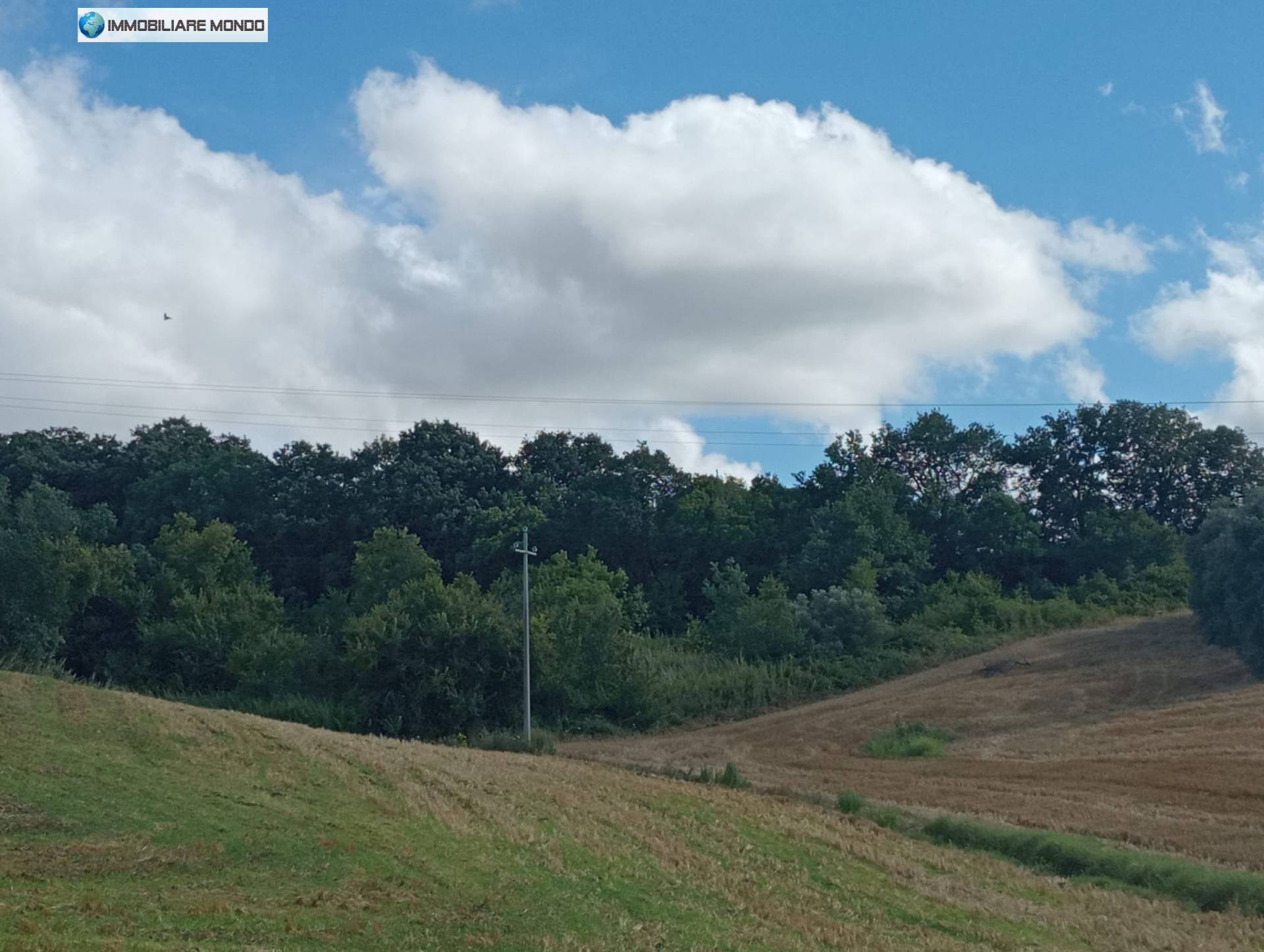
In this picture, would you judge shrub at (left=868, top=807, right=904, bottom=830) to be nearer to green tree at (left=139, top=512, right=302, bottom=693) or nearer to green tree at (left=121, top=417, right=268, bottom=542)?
green tree at (left=139, top=512, right=302, bottom=693)

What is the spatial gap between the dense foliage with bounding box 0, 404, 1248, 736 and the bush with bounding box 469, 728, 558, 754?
6149 mm

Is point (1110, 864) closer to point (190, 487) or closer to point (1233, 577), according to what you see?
point (1233, 577)

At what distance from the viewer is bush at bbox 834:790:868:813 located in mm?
31859

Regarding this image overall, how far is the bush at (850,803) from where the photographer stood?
31.9m

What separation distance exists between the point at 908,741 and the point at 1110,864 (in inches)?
979

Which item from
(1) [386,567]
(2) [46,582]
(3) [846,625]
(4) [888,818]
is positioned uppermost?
(1) [386,567]

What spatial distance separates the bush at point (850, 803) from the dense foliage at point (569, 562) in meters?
21.9

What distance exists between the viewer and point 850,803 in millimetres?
32188

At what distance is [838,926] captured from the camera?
1755 centimetres

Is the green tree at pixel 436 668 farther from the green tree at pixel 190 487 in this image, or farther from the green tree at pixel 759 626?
the green tree at pixel 190 487

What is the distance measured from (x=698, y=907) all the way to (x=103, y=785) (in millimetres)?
9890

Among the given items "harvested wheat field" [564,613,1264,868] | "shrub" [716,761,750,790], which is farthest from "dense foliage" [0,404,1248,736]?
"shrub" [716,761,750,790]

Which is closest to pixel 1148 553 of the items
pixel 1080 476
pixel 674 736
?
pixel 1080 476

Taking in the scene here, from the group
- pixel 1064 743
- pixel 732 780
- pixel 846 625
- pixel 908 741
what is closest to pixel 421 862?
pixel 732 780
